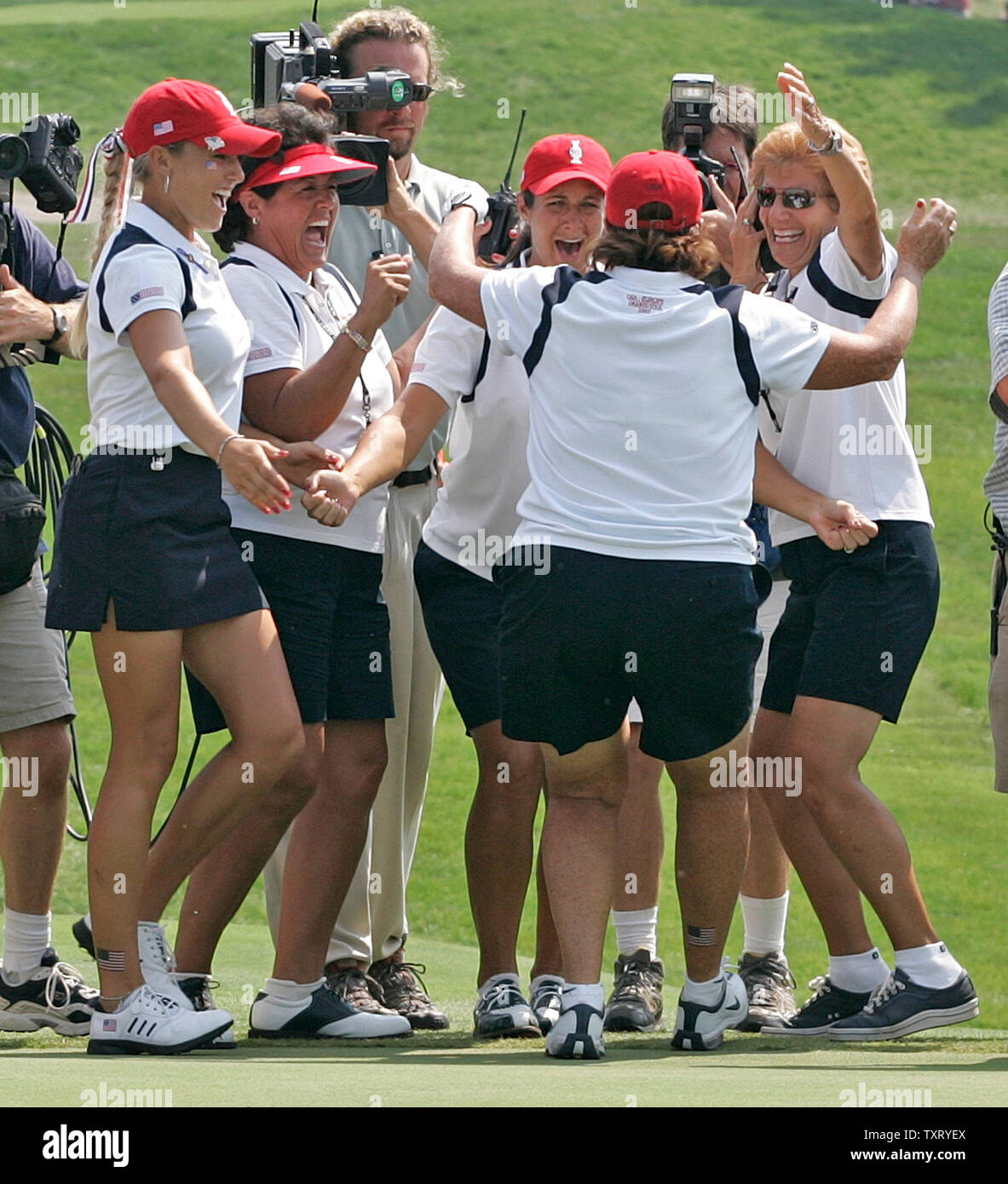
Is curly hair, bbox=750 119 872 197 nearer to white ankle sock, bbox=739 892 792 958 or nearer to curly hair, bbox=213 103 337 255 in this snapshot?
curly hair, bbox=213 103 337 255

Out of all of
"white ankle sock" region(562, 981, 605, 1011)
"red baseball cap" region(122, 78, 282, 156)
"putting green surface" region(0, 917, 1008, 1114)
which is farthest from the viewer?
"red baseball cap" region(122, 78, 282, 156)

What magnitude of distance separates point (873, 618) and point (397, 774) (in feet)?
4.64

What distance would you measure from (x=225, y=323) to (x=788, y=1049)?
6.31 ft

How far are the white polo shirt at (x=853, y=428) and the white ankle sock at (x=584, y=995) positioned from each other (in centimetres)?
121

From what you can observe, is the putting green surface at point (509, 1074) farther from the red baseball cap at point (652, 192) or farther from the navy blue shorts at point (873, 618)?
the red baseball cap at point (652, 192)

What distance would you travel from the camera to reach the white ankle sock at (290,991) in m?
4.63

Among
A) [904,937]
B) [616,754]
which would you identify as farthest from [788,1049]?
[616,754]

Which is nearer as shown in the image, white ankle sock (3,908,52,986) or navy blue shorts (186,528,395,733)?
navy blue shorts (186,528,395,733)

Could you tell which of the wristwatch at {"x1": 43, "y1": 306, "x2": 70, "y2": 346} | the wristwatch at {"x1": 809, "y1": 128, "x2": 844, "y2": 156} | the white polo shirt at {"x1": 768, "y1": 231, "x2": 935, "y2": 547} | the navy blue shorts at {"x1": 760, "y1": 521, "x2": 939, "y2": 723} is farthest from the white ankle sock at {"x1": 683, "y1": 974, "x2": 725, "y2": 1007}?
the wristwatch at {"x1": 43, "y1": 306, "x2": 70, "y2": 346}

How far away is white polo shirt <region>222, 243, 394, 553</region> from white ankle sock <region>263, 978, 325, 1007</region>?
0.97 m

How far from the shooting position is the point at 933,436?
2127 centimetres

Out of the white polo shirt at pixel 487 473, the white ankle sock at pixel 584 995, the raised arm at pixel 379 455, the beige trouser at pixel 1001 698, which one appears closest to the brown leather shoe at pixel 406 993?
the white ankle sock at pixel 584 995

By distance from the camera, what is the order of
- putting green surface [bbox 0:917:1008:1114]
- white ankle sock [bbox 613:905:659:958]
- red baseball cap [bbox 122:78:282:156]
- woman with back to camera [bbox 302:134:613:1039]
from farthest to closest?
white ankle sock [bbox 613:905:659:958]
woman with back to camera [bbox 302:134:613:1039]
red baseball cap [bbox 122:78:282:156]
putting green surface [bbox 0:917:1008:1114]

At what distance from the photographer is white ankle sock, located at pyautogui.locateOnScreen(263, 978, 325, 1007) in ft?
15.2
